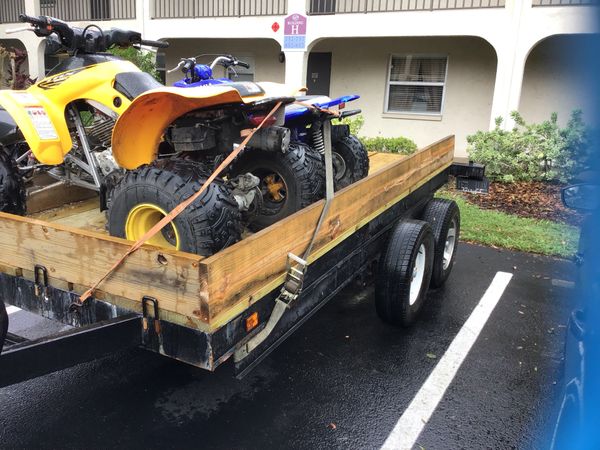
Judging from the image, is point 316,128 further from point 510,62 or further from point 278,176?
point 510,62

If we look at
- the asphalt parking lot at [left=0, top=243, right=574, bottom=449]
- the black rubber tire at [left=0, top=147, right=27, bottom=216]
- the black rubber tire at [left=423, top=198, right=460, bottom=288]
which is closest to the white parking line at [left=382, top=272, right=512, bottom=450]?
the asphalt parking lot at [left=0, top=243, right=574, bottom=449]

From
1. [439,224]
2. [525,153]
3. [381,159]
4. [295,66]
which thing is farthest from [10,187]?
[295,66]

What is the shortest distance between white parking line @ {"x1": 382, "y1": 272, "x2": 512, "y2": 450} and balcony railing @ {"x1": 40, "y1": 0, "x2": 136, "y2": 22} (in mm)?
13164

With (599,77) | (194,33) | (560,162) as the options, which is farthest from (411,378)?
(194,33)

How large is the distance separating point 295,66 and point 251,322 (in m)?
10.6

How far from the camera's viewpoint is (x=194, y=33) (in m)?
13.3

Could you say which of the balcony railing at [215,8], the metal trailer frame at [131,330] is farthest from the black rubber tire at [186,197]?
Result: the balcony railing at [215,8]

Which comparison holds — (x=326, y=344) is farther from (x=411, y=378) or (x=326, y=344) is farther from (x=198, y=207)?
(x=198, y=207)

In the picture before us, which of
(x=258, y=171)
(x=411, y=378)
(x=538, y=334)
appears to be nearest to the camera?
(x=411, y=378)

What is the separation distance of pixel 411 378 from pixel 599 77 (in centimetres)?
289

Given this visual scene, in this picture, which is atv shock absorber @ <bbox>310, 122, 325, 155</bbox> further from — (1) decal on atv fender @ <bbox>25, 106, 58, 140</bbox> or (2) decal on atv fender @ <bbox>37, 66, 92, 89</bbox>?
(1) decal on atv fender @ <bbox>25, 106, 58, 140</bbox>

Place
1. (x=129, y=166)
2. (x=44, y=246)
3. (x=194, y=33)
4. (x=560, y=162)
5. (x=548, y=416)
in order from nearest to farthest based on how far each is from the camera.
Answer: (x=44, y=246)
(x=129, y=166)
(x=548, y=416)
(x=560, y=162)
(x=194, y=33)

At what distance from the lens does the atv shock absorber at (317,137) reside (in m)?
4.38

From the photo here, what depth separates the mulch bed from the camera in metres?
8.08
